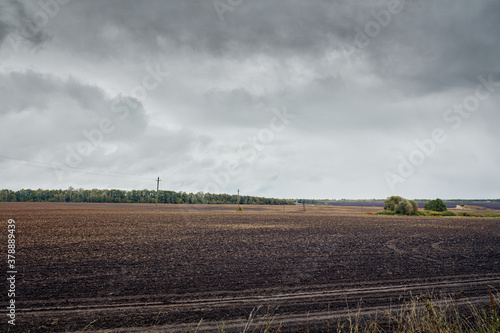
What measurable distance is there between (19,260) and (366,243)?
71.7 ft

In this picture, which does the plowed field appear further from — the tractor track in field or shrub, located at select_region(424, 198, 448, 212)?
Answer: shrub, located at select_region(424, 198, 448, 212)

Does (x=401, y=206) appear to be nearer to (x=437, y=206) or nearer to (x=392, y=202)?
(x=392, y=202)

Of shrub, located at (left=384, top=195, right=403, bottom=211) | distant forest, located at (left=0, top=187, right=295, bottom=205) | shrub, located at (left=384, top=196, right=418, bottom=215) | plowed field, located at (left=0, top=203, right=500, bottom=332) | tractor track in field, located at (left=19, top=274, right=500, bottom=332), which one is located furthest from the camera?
distant forest, located at (left=0, top=187, right=295, bottom=205)

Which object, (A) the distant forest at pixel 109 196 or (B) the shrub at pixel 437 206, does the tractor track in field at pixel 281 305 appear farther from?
(A) the distant forest at pixel 109 196

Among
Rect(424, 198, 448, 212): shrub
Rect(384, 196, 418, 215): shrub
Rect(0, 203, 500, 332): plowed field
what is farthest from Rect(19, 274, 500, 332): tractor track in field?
Rect(424, 198, 448, 212): shrub

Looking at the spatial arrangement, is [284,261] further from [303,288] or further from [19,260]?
[19,260]

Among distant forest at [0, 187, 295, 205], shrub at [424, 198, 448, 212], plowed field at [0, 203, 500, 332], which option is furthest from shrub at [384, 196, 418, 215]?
distant forest at [0, 187, 295, 205]

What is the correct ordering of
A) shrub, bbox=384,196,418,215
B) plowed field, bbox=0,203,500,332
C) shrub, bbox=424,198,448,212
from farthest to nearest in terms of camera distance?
1. shrub, bbox=424,198,448,212
2. shrub, bbox=384,196,418,215
3. plowed field, bbox=0,203,500,332

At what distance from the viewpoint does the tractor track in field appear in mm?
7152

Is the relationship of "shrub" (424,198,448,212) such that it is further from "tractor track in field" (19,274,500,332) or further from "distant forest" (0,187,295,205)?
"distant forest" (0,187,295,205)

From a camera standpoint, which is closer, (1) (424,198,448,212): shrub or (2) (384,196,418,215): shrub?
(2) (384,196,418,215): shrub

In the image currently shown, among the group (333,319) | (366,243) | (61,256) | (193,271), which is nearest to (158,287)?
(193,271)

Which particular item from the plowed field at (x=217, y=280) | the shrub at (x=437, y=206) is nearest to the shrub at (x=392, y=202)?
the shrub at (x=437, y=206)

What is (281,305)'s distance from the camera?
27.1ft
